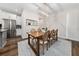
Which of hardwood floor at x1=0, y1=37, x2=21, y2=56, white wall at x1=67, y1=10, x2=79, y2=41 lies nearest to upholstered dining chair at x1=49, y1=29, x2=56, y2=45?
white wall at x1=67, y1=10, x2=79, y2=41

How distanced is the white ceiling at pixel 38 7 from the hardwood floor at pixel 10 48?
1.76 feet

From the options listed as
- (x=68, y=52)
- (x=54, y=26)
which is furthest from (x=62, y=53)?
(x=54, y=26)

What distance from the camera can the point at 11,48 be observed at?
173 cm

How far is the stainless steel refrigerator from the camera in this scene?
1.76 metres

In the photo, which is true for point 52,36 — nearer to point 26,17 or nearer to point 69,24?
point 69,24

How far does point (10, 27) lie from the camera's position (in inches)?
71.1

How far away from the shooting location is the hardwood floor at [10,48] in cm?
171

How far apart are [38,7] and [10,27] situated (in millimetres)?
697

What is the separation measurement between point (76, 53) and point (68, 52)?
173mm

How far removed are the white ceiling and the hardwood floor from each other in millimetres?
537

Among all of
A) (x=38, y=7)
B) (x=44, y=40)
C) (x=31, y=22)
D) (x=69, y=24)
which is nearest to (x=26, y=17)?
(x=31, y=22)

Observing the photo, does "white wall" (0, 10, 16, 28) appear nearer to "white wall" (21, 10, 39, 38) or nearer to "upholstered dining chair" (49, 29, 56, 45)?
"white wall" (21, 10, 39, 38)

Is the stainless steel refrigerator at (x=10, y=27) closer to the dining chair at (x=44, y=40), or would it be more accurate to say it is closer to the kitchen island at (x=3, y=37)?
the kitchen island at (x=3, y=37)

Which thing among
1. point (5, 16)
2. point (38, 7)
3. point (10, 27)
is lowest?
point (10, 27)
